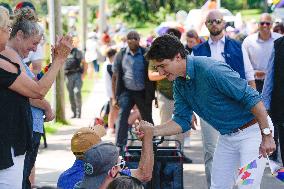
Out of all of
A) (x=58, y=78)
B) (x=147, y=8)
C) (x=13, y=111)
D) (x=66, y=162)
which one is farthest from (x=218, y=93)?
(x=147, y=8)

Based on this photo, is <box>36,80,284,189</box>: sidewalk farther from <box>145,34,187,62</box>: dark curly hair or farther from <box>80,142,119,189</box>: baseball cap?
<box>80,142,119,189</box>: baseball cap

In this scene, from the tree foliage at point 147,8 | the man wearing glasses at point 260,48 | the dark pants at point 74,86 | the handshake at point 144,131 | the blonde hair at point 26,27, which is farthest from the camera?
the tree foliage at point 147,8

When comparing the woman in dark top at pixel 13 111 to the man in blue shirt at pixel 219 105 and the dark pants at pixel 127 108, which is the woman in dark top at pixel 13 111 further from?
the dark pants at pixel 127 108

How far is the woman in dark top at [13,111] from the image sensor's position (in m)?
5.71

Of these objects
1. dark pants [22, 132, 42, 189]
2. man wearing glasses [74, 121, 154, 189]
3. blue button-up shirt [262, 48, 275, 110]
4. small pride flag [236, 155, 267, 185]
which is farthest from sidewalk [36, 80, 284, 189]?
man wearing glasses [74, 121, 154, 189]

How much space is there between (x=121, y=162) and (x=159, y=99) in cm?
640

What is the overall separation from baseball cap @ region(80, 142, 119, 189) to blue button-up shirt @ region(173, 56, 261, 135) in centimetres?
123

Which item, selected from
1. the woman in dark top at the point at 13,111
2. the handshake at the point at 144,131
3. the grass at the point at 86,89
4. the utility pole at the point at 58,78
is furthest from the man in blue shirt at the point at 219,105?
the grass at the point at 86,89

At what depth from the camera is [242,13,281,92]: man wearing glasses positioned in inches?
464

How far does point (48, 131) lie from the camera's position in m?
15.6

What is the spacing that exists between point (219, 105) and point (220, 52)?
272 centimetres

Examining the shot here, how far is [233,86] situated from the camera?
6.18m

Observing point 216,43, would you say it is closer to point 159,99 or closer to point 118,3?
point 159,99

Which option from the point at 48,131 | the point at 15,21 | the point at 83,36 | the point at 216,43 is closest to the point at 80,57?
the point at 48,131
